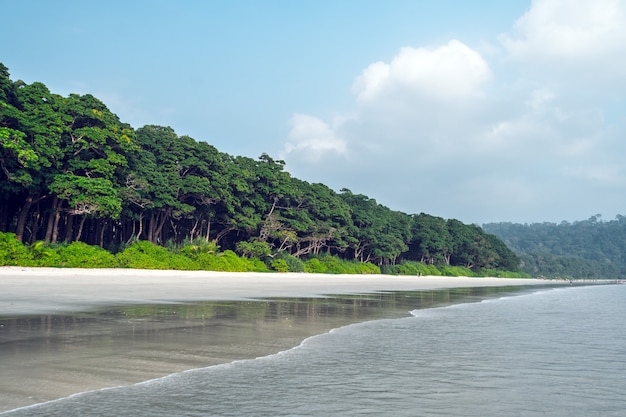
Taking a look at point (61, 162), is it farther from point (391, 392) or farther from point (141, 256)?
point (391, 392)

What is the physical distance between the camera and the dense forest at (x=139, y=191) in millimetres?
30391

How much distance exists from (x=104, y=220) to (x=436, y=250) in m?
64.1

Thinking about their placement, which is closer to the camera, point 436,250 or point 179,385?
point 179,385

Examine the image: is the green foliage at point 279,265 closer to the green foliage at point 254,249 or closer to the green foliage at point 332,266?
the green foliage at point 254,249

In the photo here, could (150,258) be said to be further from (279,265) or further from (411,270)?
(411,270)

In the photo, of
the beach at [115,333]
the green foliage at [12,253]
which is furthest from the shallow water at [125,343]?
the green foliage at [12,253]

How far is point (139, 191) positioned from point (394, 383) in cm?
3367

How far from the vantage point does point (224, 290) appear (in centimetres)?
2564

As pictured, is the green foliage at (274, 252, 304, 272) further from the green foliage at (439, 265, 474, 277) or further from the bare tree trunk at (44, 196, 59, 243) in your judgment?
the green foliage at (439, 265, 474, 277)

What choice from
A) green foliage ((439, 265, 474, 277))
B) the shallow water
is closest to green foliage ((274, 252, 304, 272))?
the shallow water

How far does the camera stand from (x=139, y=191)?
3722cm

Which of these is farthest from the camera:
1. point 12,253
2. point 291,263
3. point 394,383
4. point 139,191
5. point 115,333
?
point 291,263

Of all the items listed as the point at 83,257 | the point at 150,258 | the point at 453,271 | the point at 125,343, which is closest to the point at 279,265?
the point at 150,258

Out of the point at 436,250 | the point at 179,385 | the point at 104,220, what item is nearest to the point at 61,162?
the point at 104,220
